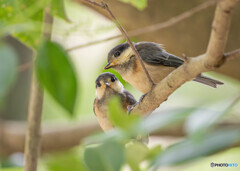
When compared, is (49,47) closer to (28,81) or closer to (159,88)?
(159,88)

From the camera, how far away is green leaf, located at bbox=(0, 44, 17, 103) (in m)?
0.84

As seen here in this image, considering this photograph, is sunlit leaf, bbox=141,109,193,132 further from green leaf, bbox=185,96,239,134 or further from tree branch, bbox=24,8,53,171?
tree branch, bbox=24,8,53,171

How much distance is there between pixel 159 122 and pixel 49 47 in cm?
32

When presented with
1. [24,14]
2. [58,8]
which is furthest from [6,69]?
[58,8]

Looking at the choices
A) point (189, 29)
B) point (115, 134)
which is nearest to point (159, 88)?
point (115, 134)

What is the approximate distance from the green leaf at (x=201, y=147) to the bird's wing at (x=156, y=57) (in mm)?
2209

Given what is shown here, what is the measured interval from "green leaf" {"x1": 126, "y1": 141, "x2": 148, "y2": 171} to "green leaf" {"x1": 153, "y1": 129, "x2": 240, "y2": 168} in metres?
0.11

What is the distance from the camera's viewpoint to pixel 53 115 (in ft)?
25.4

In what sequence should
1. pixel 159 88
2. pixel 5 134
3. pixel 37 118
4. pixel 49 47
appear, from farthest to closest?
pixel 5 134 < pixel 37 118 < pixel 159 88 < pixel 49 47

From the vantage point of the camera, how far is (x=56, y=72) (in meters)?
0.92

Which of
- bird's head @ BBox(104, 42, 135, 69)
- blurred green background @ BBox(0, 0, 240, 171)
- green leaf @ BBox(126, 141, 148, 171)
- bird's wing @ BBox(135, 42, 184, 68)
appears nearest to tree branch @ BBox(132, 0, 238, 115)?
blurred green background @ BBox(0, 0, 240, 171)

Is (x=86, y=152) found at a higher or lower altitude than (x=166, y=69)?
higher

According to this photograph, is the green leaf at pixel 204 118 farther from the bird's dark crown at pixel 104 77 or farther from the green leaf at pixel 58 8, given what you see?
the bird's dark crown at pixel 104 77

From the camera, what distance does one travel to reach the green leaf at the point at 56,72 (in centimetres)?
88
